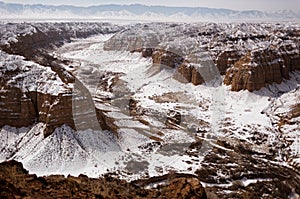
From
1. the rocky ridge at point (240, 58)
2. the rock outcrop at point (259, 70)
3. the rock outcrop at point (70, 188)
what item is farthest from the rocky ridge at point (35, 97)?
the rocky ridge at point (240, 58)

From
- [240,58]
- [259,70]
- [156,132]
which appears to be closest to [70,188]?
[156,132]

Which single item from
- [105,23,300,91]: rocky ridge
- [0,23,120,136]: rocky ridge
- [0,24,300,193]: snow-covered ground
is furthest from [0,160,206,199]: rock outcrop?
[105,23,300,91]: rocky ridge

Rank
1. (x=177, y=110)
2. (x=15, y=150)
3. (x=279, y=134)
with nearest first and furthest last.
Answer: (x=15, y=150) → (x=279, y=134) → (x=177, y=110)

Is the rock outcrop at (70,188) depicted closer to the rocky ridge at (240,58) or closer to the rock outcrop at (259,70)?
the rock outcrop at (259,70)

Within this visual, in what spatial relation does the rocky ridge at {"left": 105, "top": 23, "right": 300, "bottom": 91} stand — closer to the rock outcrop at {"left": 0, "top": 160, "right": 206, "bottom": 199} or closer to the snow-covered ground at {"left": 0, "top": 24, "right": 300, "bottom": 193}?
the snow-covered ground at {"left": 0, "top": 24, "right": 300, "bottom": 193}

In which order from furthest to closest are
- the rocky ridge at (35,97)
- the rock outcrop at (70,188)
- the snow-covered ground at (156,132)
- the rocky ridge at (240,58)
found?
the rocky ridge at (240,58) < the rocky ridge at (35,97) < the snow-covered ground at (156,132) < the rock outcrop at (70,188)

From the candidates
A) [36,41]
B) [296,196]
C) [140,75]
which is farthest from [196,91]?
[36,41]

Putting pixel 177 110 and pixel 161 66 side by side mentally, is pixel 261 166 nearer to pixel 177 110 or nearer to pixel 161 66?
pixel 177 110

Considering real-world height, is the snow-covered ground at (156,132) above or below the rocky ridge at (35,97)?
below
